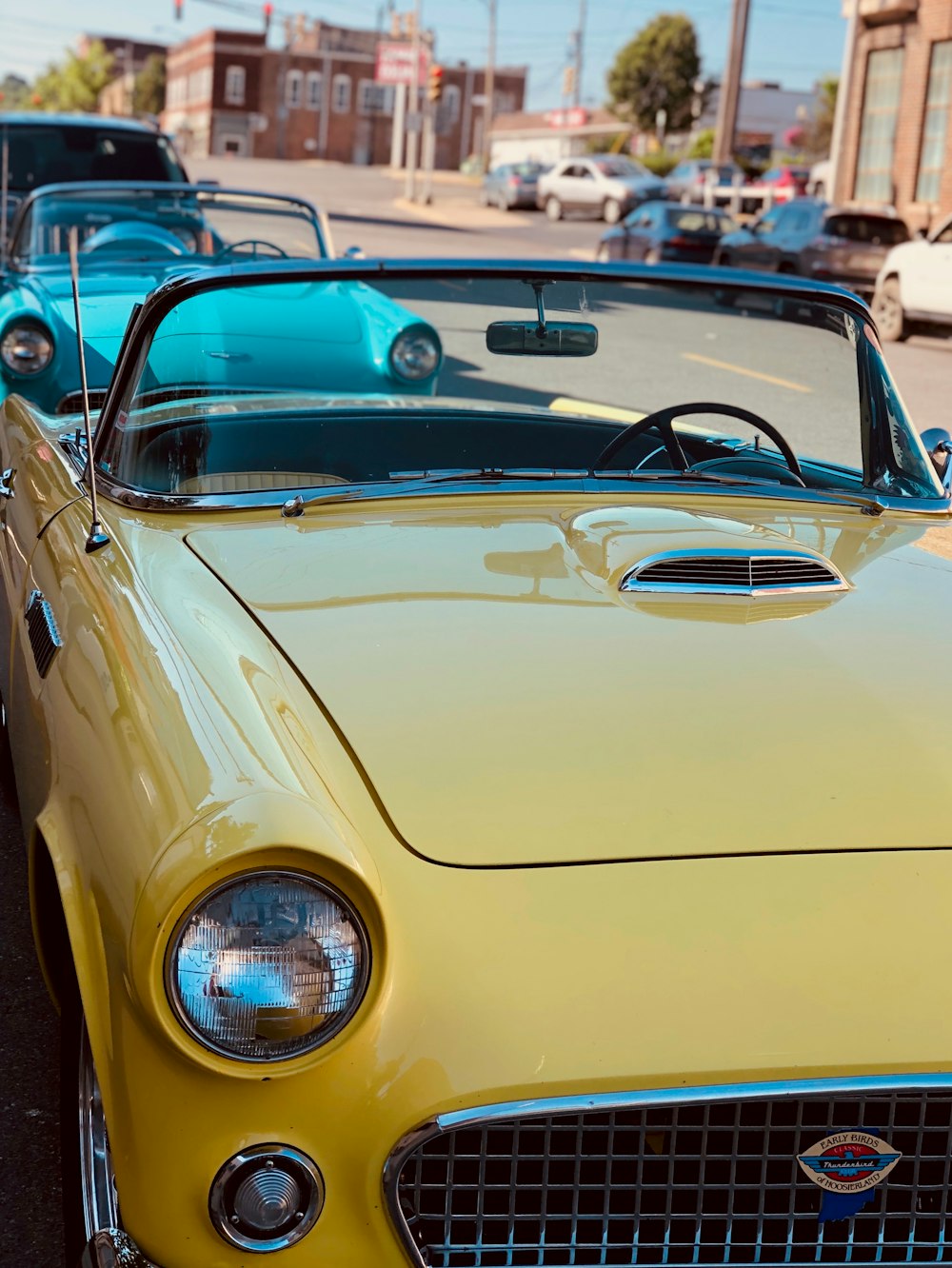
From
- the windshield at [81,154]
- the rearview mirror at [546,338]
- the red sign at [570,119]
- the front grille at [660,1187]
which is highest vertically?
the red sign at [570,119]

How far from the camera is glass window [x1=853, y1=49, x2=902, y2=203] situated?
30344mm

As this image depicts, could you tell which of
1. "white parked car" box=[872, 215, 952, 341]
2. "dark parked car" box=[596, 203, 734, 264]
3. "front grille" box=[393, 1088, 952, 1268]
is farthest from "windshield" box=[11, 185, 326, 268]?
"dark parked car" box=[596, 203, 734, 264]

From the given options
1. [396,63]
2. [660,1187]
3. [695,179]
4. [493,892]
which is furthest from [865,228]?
[396,63]

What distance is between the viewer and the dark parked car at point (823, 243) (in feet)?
66.9

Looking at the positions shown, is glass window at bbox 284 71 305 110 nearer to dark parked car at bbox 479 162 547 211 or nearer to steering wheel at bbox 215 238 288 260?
dark parked car at bbox 479 162 547 211

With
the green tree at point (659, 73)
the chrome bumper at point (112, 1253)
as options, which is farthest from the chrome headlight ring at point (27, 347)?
the green tree at point (659, 73)

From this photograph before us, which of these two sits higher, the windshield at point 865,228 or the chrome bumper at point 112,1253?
the windshield at point 865,228

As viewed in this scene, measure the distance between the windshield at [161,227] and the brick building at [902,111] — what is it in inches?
874

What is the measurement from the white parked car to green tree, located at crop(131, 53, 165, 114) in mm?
104625

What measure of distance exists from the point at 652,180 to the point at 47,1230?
132 feet

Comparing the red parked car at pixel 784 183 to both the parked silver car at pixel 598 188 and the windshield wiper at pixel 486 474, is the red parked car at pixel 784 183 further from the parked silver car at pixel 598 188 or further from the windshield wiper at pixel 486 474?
the windshield wiper at pixel 486 474

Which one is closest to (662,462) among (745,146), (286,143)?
(745,146)

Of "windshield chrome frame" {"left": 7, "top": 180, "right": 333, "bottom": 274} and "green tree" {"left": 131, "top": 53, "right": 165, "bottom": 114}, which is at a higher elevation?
"green tree" {"left": 131, "top": 53, "right": 165, "bottom": 114}

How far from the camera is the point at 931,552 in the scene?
2967 mm
